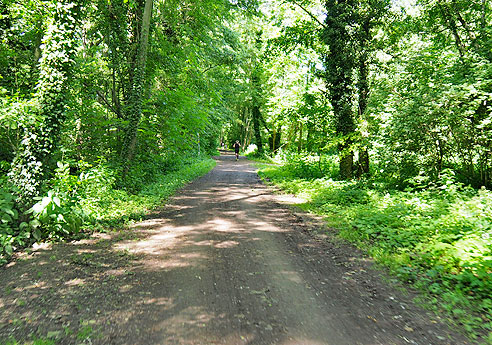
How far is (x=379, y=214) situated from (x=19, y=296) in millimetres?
7041

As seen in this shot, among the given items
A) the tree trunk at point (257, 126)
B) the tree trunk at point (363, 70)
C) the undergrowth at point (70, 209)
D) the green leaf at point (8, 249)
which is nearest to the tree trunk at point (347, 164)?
the tree trunk at point (363, 70)

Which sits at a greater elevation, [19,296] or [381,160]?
[381,160]

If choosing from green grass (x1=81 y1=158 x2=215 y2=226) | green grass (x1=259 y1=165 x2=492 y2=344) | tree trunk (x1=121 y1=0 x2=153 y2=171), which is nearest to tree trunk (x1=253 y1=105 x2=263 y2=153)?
green grass (x1=81 y1=158 x2=215 y2=226)

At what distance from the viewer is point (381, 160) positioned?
30.2 ft

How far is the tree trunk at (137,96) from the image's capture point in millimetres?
10203

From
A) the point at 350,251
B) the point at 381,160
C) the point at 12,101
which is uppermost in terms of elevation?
the point at 12,101

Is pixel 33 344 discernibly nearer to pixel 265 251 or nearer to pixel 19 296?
pixel 19 296

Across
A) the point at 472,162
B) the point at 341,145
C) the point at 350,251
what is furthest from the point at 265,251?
the point at 341,145

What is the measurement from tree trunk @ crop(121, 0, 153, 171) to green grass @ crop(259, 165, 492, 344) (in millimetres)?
6572

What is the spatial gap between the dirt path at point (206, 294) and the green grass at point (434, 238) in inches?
18.9

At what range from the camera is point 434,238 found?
17.2 feet

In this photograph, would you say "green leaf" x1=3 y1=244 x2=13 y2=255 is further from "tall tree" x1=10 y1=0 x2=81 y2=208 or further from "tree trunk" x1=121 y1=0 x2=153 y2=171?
"tree trunk" x1=121 y1=0 x2=153 y2=171

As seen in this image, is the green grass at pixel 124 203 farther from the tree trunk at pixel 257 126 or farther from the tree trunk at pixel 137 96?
the tree trunk at pixel 257 126

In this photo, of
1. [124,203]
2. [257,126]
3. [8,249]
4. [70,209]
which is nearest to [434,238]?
[70,209]
